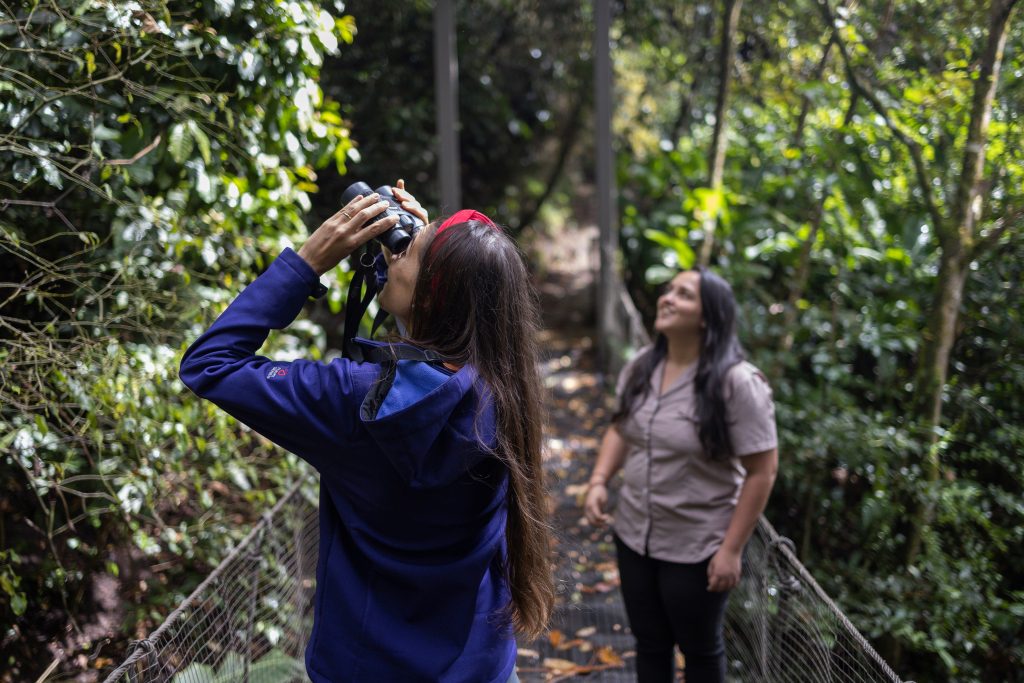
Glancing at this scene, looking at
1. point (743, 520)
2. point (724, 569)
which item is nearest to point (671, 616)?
point (724, 569)

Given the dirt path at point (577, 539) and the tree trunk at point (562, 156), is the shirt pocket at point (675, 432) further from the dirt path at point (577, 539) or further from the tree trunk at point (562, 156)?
the tree trunk at point (562, 156)

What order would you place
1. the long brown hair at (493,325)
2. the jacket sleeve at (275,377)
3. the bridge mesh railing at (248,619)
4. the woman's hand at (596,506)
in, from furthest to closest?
the woman's hand at (596,506) → the bridge mesh railing at (248,619) → the long brown hair at (493,325) → the jacket sleeve at (275,377)

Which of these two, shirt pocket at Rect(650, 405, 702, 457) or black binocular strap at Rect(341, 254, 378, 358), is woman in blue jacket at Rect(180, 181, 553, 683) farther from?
shirt pocket at Rect(650, 405, 702, 457)

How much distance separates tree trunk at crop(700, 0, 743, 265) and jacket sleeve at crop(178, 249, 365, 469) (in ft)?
17.8

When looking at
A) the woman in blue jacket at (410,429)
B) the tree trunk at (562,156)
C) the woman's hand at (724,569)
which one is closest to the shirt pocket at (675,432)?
the woman's hand at (724,569)

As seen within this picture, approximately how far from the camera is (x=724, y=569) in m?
2.33

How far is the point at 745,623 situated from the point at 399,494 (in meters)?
2.24

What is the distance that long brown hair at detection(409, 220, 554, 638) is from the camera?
144cm

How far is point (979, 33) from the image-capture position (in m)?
3.10

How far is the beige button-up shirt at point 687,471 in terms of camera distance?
238 cm

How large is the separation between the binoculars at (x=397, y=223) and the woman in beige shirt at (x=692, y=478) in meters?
1.23

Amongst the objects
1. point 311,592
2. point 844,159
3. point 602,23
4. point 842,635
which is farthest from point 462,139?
point 842,635

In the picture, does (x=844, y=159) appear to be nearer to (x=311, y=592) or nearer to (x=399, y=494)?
(x=311, y=592)

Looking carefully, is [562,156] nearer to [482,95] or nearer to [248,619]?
[482,95]
